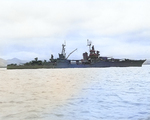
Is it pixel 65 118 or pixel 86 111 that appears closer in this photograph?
pixel 65 118

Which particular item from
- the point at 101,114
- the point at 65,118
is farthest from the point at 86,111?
the point at 65,118

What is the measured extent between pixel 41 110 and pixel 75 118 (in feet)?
10.4

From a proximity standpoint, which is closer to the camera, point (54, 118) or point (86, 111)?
point (54, 118)

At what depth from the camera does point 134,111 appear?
53.3ft

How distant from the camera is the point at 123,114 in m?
15.4

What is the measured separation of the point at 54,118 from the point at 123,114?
4.15 m

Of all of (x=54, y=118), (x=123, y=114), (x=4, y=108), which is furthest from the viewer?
(x=4, y=108)

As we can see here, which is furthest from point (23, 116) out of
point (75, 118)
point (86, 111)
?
point (86, 111)

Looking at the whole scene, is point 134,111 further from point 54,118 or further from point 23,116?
point 23,116

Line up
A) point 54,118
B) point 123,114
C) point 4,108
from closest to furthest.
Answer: point 54,118, point 123,114, point 4,108

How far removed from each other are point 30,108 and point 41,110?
1.19 m

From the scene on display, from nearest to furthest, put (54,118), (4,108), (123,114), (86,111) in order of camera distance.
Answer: (54,118)
(123,114)
(86,111)
(4,108)

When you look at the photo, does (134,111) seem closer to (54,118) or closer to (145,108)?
(145,108)

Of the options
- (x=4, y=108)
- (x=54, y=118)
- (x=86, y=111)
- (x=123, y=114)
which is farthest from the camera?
(x=4, y=108)
